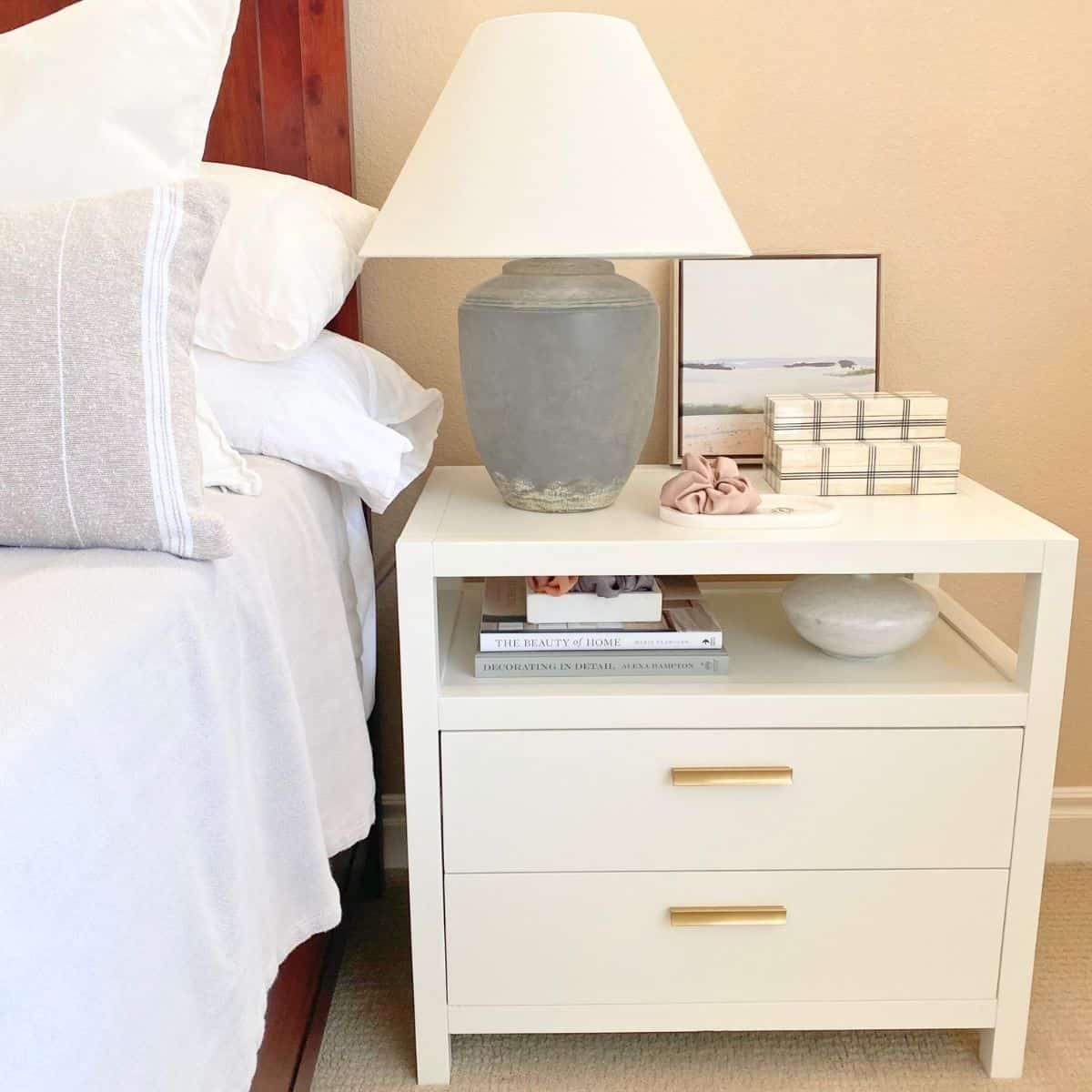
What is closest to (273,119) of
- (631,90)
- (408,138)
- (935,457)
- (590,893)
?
(408,138)

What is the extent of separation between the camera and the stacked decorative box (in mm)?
1346

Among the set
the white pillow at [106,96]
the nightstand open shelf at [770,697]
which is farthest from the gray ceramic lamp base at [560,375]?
the white pillow at [106,96]

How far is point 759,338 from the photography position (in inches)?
61.8

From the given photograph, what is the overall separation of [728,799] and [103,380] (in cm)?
75

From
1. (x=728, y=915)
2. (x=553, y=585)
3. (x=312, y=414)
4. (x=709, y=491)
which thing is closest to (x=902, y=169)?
(x=709, y=491)

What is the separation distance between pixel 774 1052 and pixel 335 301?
0.99 metres

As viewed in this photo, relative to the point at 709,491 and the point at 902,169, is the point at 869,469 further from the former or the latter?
the point at 902,169

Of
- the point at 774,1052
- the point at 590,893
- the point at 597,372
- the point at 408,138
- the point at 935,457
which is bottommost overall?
the point at 774,1052

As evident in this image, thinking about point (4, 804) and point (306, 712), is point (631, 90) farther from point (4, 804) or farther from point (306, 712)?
point (4, 804)

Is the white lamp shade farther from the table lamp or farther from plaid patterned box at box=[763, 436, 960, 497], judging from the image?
plaid patterned box at box=[763, 436, 960, 497]

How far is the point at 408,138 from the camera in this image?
5.11ft

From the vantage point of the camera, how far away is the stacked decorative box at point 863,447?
1.35 meters

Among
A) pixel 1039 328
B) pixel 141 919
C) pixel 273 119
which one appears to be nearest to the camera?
pixel 141 919

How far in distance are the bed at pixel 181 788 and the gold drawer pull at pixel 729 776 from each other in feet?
1.10
